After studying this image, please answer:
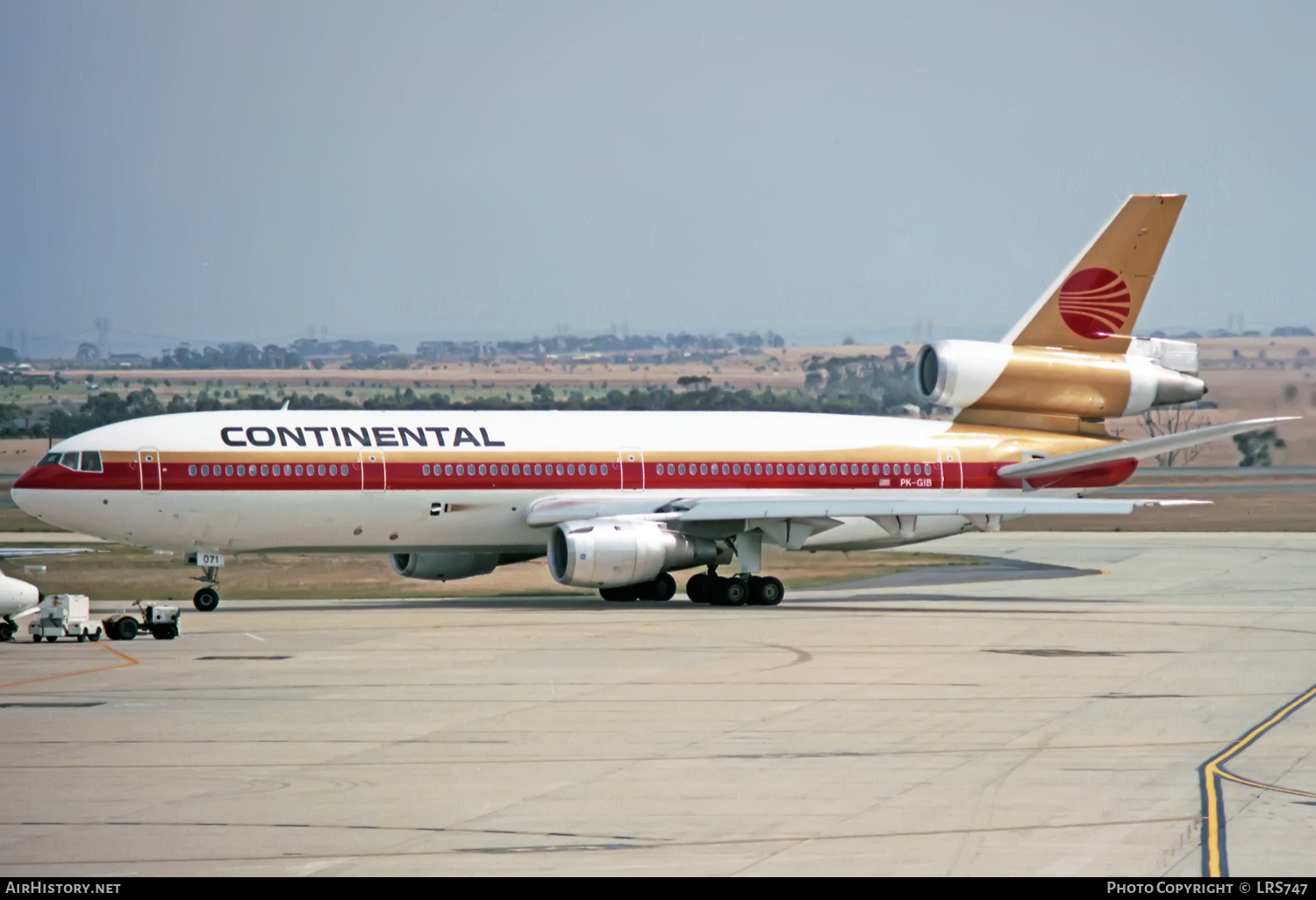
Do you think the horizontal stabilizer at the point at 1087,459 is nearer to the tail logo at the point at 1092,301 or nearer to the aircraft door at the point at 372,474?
the tail logo at the point at 1092,301

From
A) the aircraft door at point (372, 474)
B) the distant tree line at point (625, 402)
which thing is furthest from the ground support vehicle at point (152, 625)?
the distant tree line at point (625, 402)

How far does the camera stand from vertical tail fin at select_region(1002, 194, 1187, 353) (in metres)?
44.5

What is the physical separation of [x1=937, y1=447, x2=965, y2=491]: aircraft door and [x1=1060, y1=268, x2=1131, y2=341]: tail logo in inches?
189

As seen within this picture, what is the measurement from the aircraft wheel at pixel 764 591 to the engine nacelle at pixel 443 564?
6.10 metres

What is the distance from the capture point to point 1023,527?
70438 millimetres

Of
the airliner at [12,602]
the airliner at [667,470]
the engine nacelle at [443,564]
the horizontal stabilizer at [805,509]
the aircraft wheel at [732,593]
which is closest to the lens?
the airliner at [12,602]

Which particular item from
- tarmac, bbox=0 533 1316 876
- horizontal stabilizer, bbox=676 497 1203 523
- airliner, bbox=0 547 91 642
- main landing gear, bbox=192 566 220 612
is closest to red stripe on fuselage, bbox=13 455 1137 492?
main landing gear, bbox=192 566 220 612

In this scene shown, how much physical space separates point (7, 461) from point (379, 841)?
277 ft

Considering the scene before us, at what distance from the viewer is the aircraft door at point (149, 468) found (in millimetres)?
36844

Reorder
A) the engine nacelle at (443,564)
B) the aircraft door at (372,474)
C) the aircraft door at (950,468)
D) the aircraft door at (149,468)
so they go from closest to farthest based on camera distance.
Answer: the aircraft door at (149,468) < the aircraft door at (372,474) < the engine nacelle at (443,564) < the aircraft door at (950,468)

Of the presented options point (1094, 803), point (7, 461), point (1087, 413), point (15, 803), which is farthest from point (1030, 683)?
point (7, 461)

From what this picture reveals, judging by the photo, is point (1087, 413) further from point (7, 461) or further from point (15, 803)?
point (7, 461)

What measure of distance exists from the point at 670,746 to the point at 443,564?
23.0m

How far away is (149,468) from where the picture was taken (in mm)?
36906
